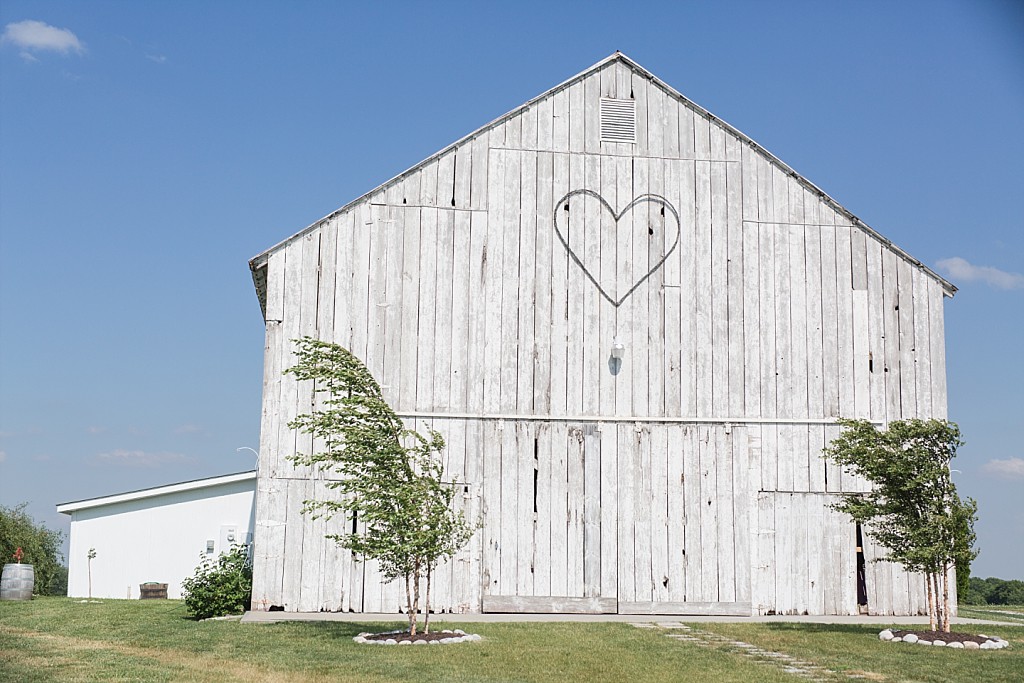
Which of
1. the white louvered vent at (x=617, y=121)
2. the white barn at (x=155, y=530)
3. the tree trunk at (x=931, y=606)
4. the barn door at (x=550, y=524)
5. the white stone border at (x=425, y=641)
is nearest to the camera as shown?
the white stone border at (x=425, y=641)

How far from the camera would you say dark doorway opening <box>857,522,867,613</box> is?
19542 millimetres

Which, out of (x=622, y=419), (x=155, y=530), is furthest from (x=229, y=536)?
(x=622, y=419)

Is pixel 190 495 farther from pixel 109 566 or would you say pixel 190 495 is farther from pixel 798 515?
pixel 798 515

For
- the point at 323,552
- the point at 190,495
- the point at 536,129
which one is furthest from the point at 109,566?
the point at 536,129

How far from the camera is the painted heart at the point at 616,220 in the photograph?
20.0m

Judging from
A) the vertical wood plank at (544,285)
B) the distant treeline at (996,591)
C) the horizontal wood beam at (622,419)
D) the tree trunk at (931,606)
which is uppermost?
the vertical wood plank at (544,285)

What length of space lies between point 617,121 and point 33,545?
55.2ft

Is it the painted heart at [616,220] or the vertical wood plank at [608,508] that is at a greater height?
the painted heart at [616,220]

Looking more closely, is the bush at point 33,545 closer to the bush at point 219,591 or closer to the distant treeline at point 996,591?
the bush at point 219,591

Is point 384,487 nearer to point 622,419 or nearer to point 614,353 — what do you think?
point 622,419

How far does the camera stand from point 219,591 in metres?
18.4

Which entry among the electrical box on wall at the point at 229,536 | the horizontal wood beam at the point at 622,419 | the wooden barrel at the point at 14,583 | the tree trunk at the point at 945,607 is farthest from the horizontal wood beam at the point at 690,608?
the wooden barrel at the point at 14,583

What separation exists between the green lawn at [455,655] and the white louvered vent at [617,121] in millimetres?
8796

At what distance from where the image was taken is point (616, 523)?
1936 centimetres
